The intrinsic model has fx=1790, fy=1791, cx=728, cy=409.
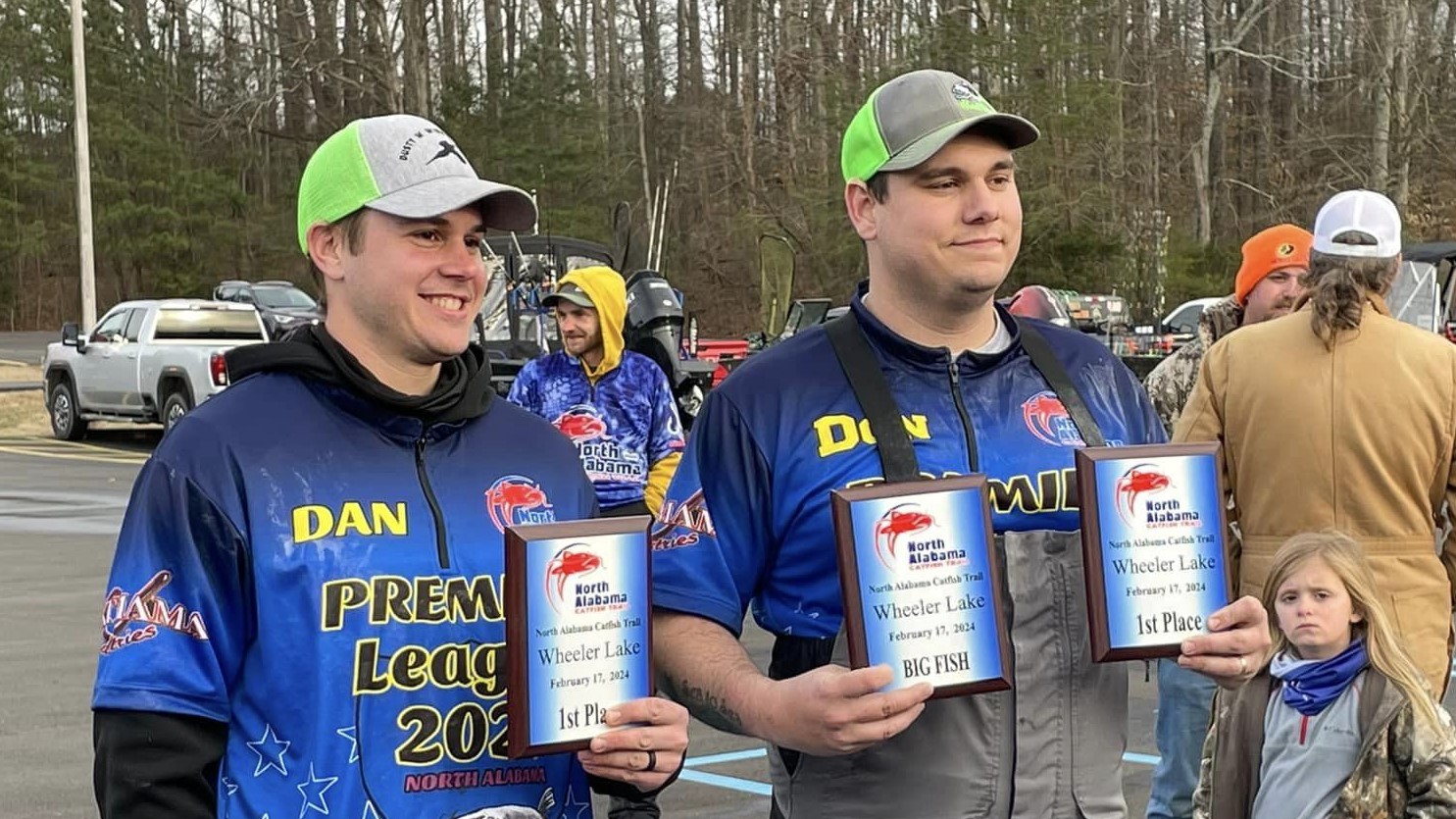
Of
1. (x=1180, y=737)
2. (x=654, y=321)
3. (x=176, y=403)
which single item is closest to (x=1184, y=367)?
(x=1180, y=737)

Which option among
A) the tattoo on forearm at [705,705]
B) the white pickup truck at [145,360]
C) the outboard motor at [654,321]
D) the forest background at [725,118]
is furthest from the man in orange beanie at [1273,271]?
the forest background at [725,118]

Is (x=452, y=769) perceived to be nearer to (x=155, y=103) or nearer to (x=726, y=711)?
(x=726, y=711)

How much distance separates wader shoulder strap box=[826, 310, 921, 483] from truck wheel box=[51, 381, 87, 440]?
78.0 ft

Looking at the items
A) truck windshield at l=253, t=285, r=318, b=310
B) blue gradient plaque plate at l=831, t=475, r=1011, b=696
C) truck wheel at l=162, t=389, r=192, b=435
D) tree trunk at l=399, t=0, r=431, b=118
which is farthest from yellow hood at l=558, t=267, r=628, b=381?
tree trunk at l=399, t=0, r=431, b=118

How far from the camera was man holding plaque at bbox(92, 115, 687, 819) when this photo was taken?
2557 millimetres

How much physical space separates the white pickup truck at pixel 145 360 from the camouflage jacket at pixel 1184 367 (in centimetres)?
1667

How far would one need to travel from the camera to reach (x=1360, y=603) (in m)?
4.34

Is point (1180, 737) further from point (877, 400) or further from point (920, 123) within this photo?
point (920, 123)

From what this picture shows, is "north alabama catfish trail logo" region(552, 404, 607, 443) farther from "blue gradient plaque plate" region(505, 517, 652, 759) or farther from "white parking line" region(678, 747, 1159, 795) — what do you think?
"blue gradient plaque plate" region(505, 517, 652, 759)

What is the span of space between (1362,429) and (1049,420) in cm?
212

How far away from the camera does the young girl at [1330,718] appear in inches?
164

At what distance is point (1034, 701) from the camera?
285 centimetres

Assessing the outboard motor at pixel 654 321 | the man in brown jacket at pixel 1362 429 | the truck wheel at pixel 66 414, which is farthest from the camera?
the truck wheel at pixel 66 414

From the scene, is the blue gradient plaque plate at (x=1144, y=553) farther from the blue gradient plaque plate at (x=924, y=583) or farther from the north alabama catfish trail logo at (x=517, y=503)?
the north alabama catfish trail logo at (x=517, y=503)
